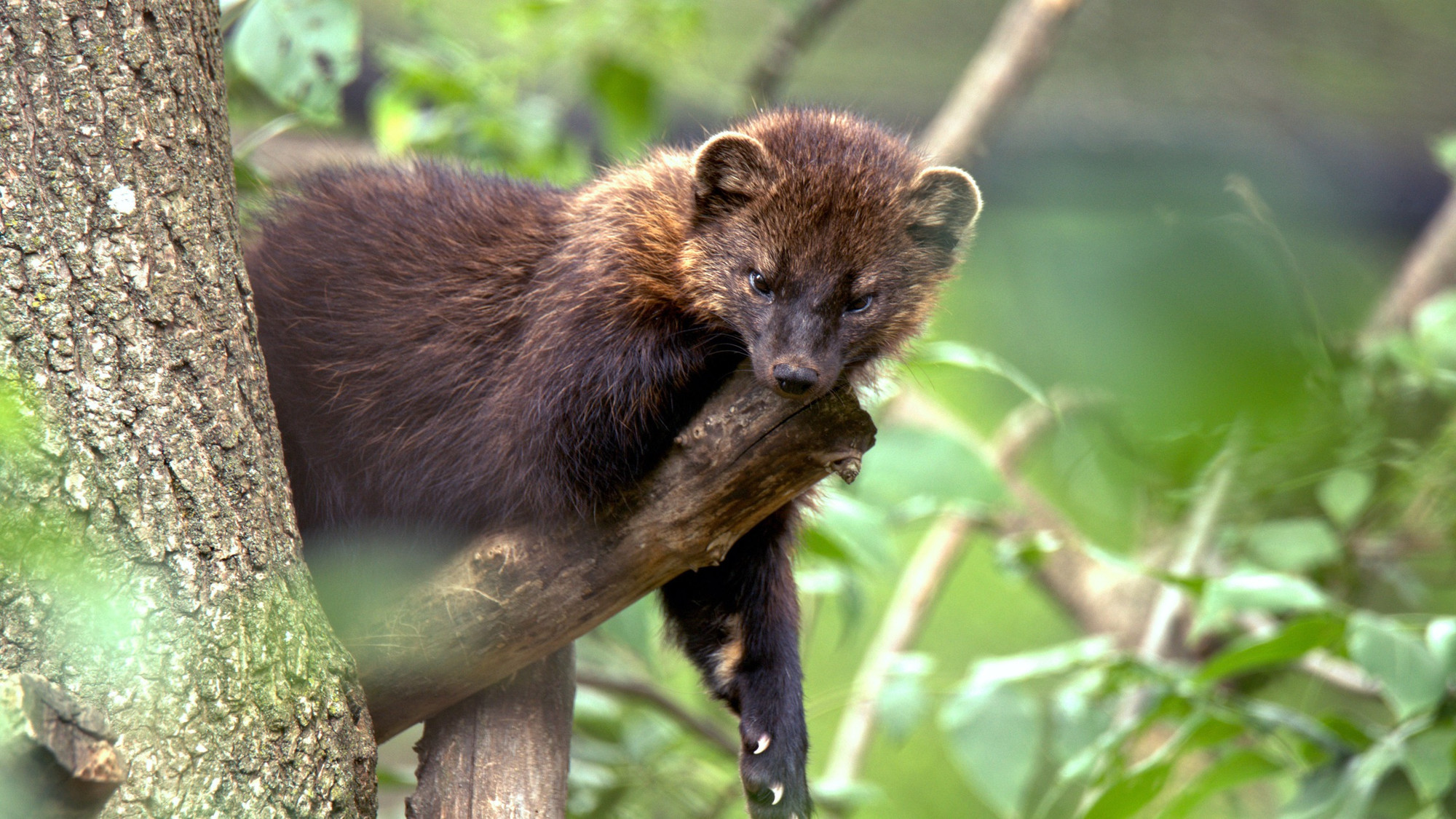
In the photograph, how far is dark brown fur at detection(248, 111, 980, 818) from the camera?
7.89 ft

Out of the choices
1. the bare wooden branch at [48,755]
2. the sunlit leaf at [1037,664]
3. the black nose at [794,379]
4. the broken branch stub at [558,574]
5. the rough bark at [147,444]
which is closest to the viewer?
the bare wooden branch at [48,755]

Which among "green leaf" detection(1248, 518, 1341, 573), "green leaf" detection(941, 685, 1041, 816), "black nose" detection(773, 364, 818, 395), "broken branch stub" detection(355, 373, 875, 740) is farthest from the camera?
"green leaf" detection(1248, 518, 1341, 573)

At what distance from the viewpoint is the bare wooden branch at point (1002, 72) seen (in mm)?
4660

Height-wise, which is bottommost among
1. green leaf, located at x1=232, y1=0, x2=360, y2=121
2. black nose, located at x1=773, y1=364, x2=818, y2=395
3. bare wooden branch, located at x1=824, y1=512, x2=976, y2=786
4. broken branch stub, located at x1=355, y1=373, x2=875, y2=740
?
bare wooden branch, located at x1=824, y1=512, x2=976, y2=786

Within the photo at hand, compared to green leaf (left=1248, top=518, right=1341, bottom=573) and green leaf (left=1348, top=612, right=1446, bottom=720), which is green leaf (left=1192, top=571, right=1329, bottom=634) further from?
green leaf (left=1248, top=518, right=1341, bottom=573)

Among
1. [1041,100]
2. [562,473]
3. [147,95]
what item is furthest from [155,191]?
[1041,100]

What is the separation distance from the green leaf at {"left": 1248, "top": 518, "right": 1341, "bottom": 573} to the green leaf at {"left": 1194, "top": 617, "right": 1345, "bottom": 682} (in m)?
1.13

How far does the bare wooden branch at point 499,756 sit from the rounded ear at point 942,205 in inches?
49.5

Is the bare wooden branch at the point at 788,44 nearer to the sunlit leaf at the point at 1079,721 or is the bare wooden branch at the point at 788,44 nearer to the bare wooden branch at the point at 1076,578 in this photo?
the bare wooden branch at the point at 1076,578

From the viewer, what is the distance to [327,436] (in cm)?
265

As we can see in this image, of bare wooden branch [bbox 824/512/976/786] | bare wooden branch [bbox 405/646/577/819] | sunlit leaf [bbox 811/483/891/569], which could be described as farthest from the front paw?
bare wooden branch [bbox 824/512/976/786]

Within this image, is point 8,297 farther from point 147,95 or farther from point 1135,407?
point 1135,407

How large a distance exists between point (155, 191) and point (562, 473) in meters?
0.87

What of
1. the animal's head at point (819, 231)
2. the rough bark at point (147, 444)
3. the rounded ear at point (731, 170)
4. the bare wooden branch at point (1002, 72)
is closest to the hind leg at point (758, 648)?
the animal's head at point (819, 231)
